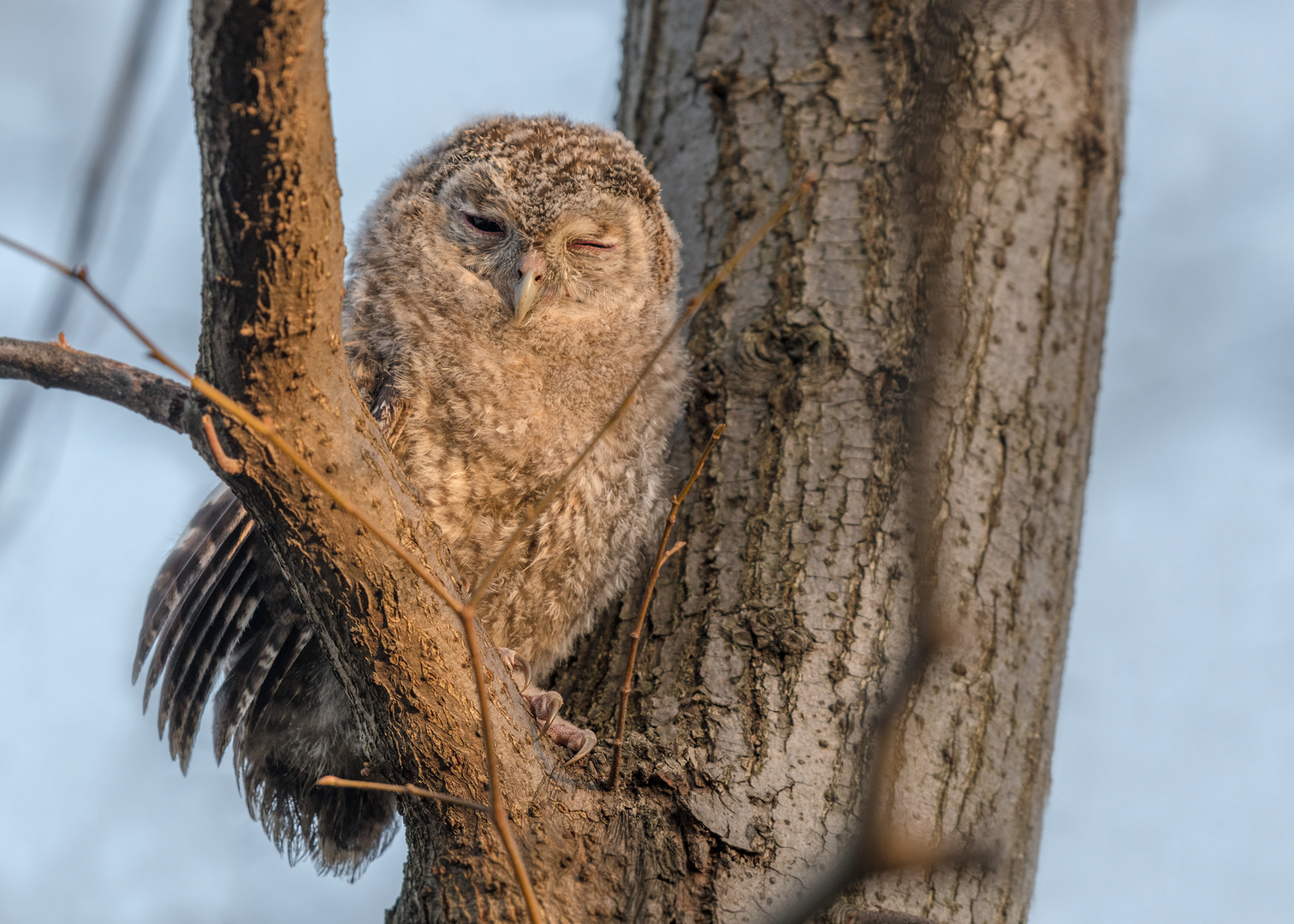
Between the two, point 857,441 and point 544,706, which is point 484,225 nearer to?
point 857,441

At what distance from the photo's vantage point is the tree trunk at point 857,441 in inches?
75.6

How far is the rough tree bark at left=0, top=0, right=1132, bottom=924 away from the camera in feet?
4.53

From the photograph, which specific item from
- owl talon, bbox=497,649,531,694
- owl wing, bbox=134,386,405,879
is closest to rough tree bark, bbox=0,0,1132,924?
owl talon, bbox=497,649,531,694

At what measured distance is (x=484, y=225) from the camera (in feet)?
9.05

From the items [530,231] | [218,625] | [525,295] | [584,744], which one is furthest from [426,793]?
[530,231]

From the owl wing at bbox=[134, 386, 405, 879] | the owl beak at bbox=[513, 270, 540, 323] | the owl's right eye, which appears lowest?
the owl wing at bbox=[134, 386, 405, 879]

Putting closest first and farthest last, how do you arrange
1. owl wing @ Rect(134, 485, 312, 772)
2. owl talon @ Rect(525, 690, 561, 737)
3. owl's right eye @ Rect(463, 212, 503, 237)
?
owl talon @ Rect(525, 690, 561, 737) < owl wing @ Rect(134, 485, 312, 772) < owl's right eye @ Rect(463, 212, 503, 237)

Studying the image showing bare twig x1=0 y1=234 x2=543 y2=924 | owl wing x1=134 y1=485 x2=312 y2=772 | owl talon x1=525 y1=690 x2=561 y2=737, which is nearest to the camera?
bare twig x1=0 y1=234 x2=543 y2=924

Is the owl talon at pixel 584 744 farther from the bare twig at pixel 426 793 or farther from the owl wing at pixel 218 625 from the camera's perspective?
the owl wing at pixel 218 625

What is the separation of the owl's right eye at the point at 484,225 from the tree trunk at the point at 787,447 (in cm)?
54

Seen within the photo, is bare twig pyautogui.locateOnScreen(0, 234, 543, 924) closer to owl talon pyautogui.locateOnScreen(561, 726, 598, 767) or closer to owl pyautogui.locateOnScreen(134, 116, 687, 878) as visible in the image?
owl talon pyautogui.locateOnScreen(561, 726, 598, 767)

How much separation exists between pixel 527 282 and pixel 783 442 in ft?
2.50

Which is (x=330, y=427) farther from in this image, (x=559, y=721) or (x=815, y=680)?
(x=815, y=680)

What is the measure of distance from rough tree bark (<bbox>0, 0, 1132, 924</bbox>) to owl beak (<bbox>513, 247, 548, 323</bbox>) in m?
0.45
